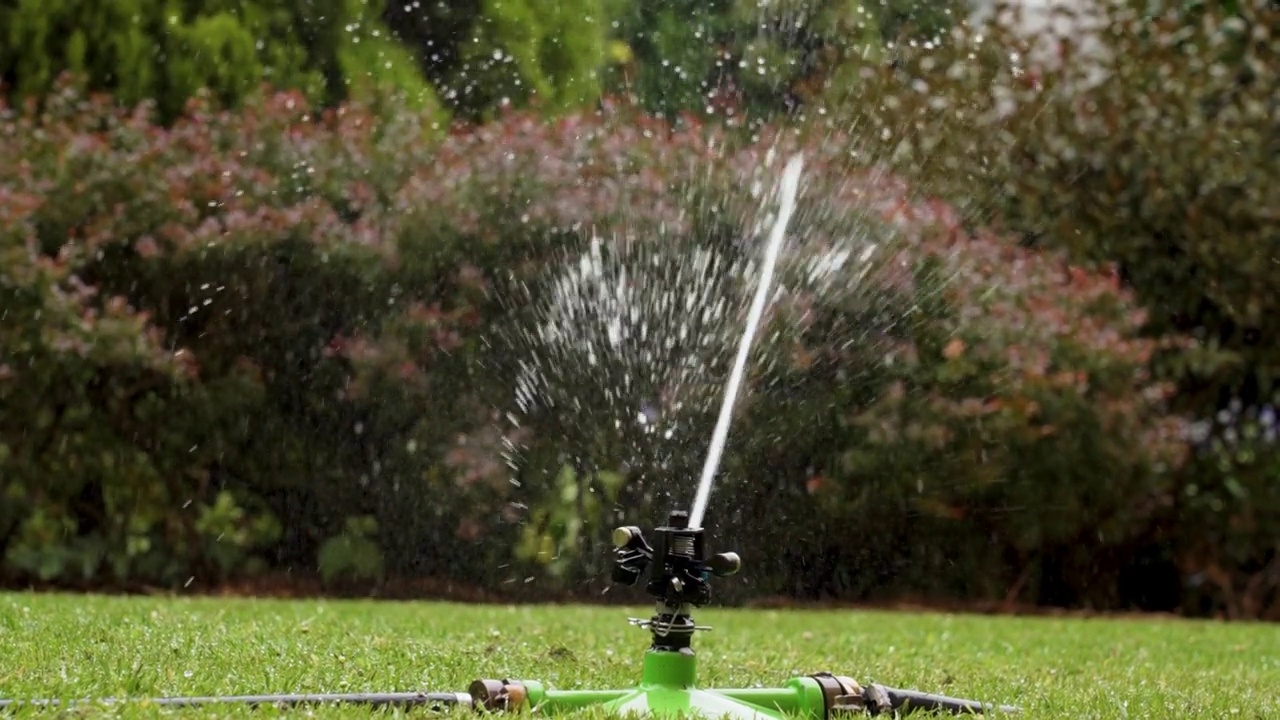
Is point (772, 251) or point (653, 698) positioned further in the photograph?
point (772, 251)

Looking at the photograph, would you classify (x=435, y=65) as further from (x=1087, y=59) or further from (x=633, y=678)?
(x=633, y=678)

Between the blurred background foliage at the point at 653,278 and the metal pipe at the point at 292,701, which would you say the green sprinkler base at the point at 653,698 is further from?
the blurred background foliage at the point at 653,278

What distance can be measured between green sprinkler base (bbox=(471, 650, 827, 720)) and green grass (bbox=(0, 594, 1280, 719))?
0.69 ft

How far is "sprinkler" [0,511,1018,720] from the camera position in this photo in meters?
2.37

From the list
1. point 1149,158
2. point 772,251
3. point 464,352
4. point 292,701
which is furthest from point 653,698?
point 1149,158

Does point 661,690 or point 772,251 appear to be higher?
point 772,251

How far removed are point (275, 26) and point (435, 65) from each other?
73cm

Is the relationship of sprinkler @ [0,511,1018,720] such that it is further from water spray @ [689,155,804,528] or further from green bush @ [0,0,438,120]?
green bush @ [0,0,438,120]

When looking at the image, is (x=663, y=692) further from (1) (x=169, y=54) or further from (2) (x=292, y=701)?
(1) (x=169, y=54)

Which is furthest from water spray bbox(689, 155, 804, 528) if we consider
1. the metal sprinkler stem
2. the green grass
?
the metal sprinkler stem

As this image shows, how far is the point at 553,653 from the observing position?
3.89 metres

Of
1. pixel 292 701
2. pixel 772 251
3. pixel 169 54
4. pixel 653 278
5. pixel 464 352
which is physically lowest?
pixel 292 701

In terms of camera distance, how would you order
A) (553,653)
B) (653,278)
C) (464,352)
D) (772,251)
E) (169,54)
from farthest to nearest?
(169,54)
(464,352)
(653,278)
(772,251)
(553,653)

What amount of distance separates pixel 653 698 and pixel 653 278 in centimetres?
349
